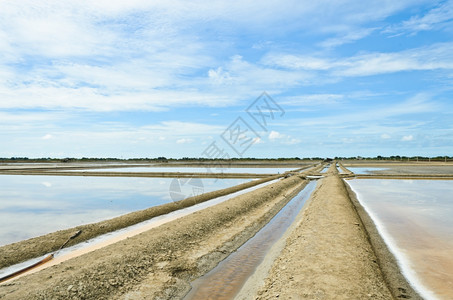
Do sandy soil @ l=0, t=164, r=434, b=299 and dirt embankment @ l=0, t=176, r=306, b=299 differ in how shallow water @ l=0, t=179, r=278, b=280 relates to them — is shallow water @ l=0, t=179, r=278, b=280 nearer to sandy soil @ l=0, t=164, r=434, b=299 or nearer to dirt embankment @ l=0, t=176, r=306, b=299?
sandy soil @ l=0, t=164, r=434, b=299

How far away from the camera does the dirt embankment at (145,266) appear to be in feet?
23.1

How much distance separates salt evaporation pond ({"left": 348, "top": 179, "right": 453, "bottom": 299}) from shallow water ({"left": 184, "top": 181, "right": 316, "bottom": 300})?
170 inches

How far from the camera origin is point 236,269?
914cm

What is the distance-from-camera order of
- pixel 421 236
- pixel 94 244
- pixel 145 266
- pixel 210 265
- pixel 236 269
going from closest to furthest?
pixel 145 266
pixel 236 269
pixel 210 265
pixel 94 244
pixel 421 236

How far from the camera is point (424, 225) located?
13.9 m

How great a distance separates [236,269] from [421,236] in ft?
26.2

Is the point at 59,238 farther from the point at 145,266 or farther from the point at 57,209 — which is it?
the point at 57,209

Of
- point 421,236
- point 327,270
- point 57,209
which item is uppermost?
point 57,209

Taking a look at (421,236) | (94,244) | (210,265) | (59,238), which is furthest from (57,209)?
(421,236)

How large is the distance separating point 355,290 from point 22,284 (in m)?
7.75

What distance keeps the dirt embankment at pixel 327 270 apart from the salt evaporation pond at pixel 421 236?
77 cm

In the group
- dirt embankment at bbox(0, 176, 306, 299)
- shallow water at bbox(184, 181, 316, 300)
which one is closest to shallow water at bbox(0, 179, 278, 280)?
dirt embankment at bbox(0, 176, 306, 299)

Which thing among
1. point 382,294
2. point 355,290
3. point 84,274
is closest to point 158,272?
point 84,274

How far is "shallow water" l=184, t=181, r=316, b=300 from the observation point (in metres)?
7.58
